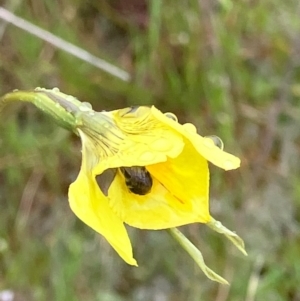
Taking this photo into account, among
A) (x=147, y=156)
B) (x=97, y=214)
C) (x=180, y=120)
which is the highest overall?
(x=147, y=156)

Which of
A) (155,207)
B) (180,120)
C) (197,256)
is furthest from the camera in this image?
(180,120)

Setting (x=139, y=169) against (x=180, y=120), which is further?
(x=180, y=120)

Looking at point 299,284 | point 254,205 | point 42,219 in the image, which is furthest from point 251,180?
point 42,219

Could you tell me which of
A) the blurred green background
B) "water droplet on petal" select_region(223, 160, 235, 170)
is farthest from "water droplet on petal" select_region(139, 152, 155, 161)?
the blurred green background

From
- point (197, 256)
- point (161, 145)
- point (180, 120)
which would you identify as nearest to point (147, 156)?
point (161, 145)

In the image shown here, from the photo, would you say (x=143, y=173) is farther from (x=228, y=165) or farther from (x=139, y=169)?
(x=228, y=165)

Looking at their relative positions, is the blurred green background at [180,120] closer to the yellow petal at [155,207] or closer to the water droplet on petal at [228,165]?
the yellow petal at [155,207]

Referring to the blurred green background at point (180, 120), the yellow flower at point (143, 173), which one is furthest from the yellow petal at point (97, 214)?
the blurred green background at point (180, 120)
